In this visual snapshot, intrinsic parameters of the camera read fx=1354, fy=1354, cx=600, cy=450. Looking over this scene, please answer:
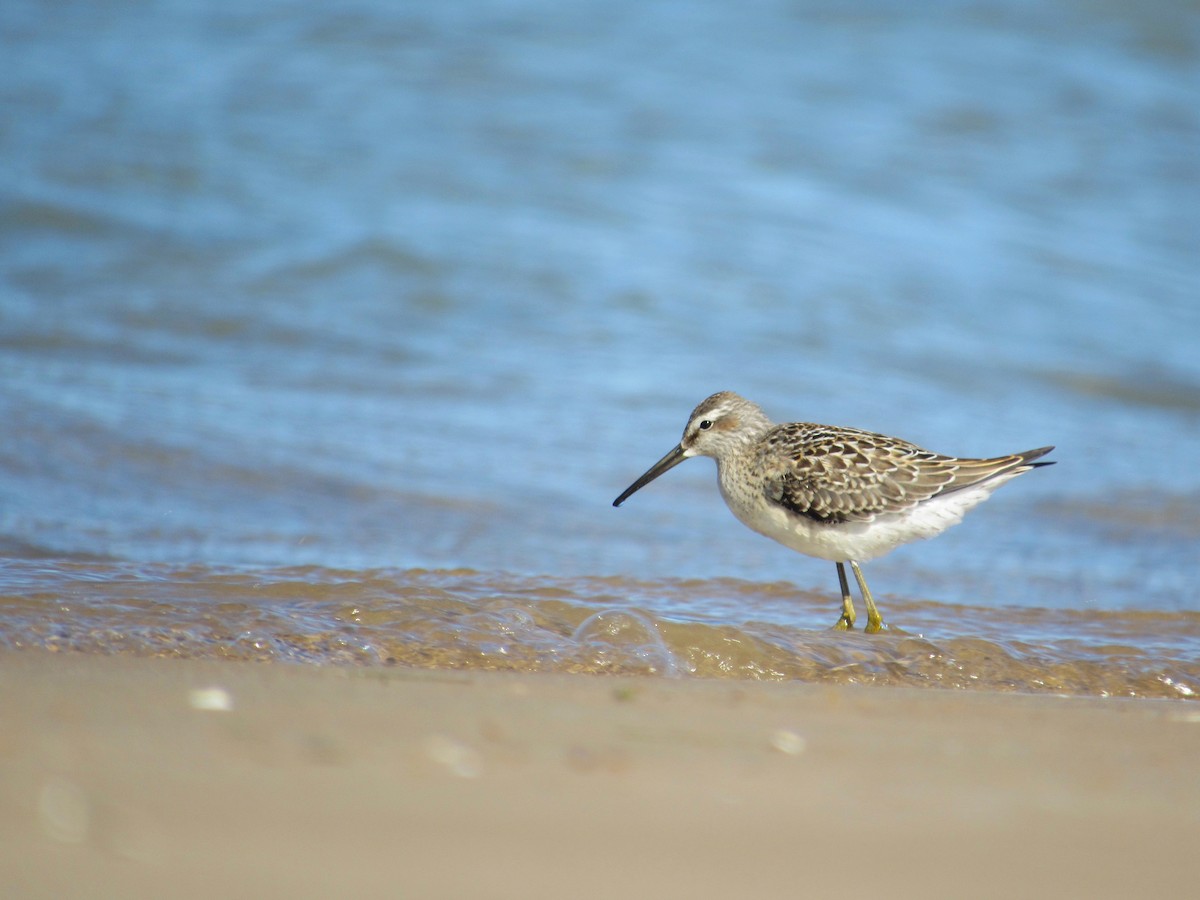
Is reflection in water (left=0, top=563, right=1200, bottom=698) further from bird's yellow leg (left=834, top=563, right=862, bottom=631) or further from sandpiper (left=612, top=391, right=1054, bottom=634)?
sandpiper (left=612, top=391, right=1054, bottom=634)

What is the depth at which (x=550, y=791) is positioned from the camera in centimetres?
322

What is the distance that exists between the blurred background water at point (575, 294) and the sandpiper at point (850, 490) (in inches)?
14.2

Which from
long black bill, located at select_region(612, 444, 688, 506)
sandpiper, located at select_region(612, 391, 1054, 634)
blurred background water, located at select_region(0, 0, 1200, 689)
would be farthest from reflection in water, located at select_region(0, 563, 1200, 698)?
long black bill, located at select_region(612, 444, 688, 506)

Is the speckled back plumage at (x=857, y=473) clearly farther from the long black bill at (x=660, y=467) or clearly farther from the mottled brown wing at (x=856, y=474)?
the long black bill at (x=660, y=467)

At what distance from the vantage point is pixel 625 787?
10.8 feet

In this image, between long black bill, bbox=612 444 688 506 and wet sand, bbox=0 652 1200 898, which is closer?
wet sand, bbox=0 652 1200 898

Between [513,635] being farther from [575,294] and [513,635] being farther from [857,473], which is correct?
[575,294]

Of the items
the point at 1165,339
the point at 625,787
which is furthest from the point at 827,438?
the point at 1165,339

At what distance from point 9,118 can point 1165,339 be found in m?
10.2

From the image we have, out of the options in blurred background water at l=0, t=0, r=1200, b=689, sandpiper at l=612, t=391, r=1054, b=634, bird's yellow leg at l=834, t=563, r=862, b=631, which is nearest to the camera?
bird's yellow leg at l=834, t=563, r=862, b=631

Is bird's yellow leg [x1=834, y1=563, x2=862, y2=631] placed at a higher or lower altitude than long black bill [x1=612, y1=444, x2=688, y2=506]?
lower

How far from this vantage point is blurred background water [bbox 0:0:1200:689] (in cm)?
646

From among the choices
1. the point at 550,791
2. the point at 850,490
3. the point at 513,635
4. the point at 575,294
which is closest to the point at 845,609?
the point at 850,490

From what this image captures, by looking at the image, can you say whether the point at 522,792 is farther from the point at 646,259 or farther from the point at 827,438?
the point at 646,259
